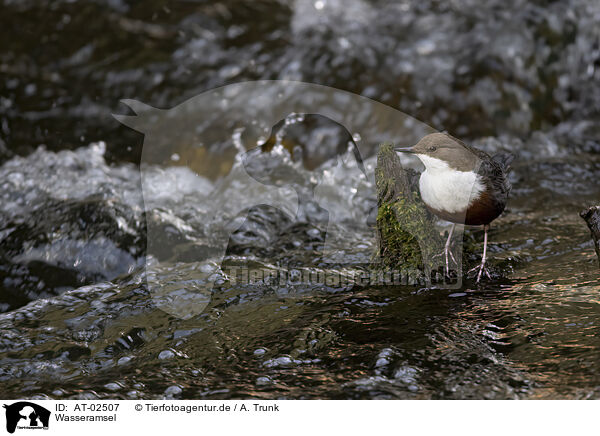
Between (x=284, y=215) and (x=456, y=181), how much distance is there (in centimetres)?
196

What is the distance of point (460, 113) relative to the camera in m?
5.95

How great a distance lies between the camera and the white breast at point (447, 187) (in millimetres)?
2695

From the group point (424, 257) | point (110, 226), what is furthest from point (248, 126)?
point (424, 257)

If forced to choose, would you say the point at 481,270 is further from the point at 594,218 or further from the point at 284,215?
the point at 284,215

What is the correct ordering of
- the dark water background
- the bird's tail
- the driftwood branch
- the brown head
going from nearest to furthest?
the dark water background
the brown head
the driftwood branch
the bird's tail

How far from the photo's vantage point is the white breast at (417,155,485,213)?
2695 millimetres

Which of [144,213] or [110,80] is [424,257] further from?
[110,80]

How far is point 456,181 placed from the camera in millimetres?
2713

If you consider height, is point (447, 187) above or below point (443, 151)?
below

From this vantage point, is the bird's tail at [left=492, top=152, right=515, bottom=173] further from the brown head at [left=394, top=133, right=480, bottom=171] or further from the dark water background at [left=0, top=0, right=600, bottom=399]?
the dark water background at [left=0, top=0, right=600, bottom=399]
